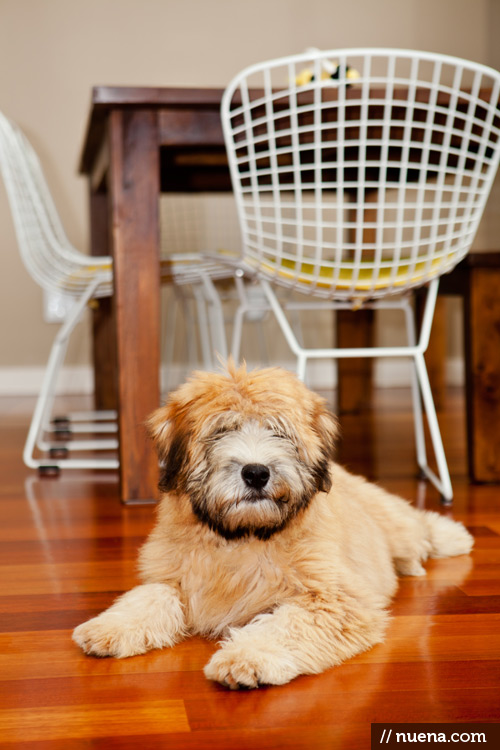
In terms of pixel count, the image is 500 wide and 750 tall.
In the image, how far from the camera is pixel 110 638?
1369 millimetres

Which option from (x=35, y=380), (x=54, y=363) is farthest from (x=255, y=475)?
(x=35, y=380)

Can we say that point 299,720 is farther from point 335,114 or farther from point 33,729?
point 335,114

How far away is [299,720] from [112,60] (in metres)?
5.08

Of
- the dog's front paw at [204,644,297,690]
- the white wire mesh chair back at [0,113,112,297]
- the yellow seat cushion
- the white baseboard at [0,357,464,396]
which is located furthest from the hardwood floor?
the white baseboard at [0,357,464,396]

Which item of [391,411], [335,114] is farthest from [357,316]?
[335,114]

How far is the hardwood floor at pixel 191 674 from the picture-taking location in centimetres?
111

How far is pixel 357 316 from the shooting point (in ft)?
13.8

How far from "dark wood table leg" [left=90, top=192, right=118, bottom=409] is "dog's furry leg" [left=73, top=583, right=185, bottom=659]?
8.96 ft

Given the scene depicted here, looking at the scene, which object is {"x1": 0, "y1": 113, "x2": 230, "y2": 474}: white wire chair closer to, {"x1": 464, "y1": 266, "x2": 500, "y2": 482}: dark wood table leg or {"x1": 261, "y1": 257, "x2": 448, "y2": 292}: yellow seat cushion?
{"x1": 261, "y1": 257, "x2": 448, "y2": 292}: yellow seat cushion

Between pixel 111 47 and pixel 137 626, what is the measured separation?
4.84 meters

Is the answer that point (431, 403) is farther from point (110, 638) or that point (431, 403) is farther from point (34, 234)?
point (34, 234)

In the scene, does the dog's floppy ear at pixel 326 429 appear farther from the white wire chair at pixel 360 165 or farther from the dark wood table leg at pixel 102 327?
the dark wood table leg at pixel 102 327

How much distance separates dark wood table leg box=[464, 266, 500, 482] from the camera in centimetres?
264

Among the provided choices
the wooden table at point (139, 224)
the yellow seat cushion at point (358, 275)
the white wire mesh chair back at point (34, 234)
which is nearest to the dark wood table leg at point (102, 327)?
the white wire mesh chair back at point (34, 234)
